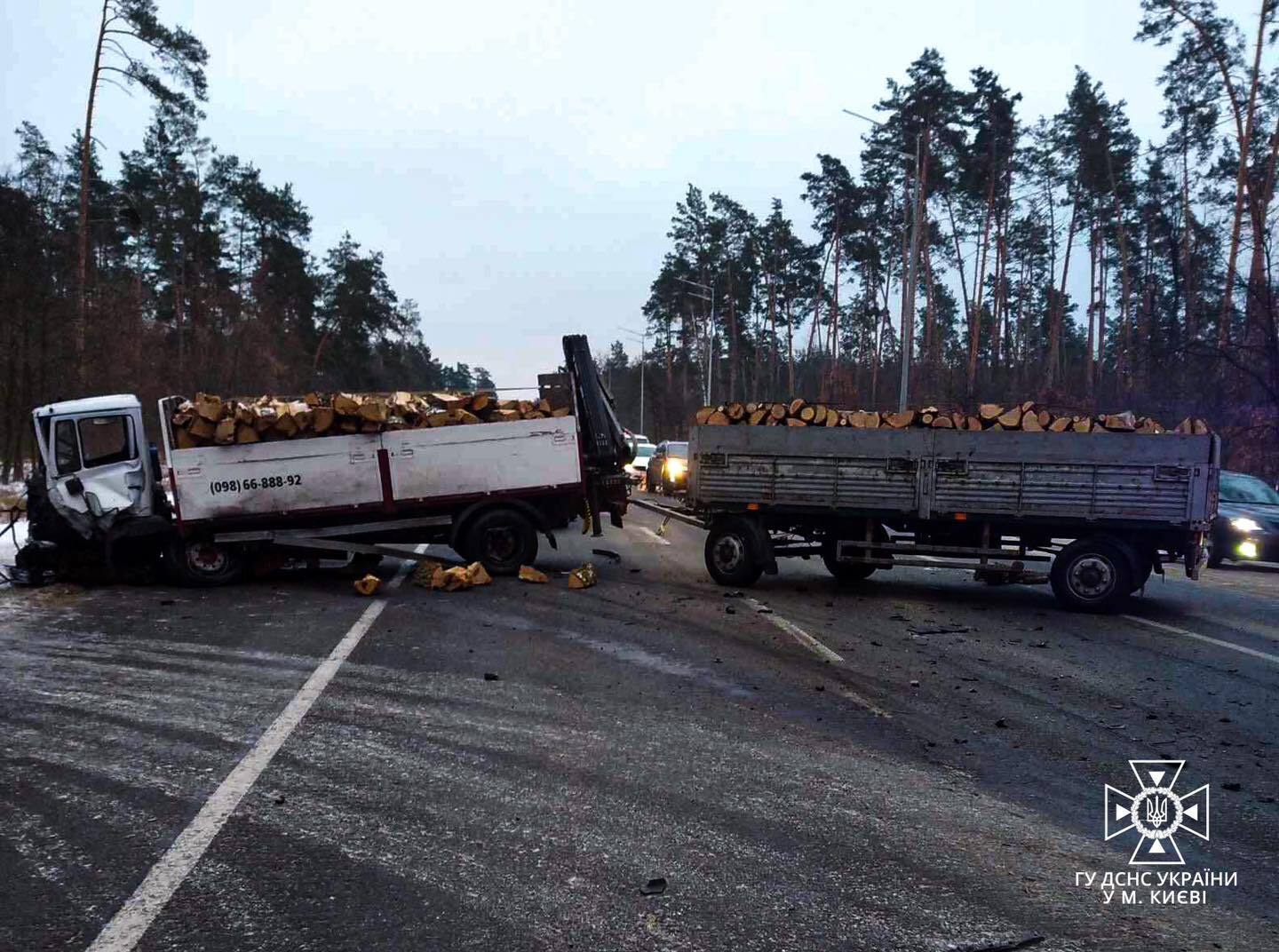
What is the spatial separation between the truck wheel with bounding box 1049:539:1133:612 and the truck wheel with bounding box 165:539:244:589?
34.0ft

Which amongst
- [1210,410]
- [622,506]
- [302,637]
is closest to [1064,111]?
[1210,410]

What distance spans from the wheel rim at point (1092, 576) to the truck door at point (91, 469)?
11744mm

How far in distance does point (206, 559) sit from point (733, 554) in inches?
270

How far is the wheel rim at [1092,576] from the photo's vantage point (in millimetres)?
12203

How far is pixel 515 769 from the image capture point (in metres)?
5.87

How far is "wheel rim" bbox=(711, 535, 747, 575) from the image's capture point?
13397 mm

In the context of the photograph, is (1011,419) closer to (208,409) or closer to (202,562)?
(208,409)

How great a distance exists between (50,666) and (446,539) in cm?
622

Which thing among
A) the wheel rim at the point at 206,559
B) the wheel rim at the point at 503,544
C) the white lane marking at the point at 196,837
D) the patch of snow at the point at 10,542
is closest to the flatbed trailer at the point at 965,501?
the wheel rim at the point at 503,544

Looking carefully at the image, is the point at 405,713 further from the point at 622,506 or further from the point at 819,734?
the point at 622,506

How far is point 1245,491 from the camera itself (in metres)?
18.9

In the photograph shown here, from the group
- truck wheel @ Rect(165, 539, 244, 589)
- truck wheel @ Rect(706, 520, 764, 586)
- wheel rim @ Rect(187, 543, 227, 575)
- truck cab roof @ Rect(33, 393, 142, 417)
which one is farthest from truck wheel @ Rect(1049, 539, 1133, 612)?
truck cab roof @ Rect(33, 393, 142, 417)

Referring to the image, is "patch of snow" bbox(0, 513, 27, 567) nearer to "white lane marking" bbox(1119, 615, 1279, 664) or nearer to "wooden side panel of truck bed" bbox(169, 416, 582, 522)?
"wooden side panel of truck bed" bbox(169, 416, 582, 522)

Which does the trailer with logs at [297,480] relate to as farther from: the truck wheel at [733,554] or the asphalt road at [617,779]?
the asphalt road at [617,779]
